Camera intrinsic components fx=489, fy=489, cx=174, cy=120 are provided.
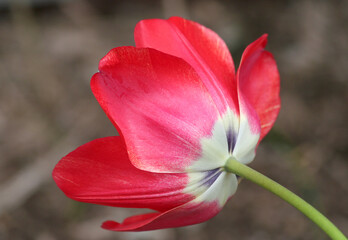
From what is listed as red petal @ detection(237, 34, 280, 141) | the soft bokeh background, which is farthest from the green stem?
the soft bokeh background

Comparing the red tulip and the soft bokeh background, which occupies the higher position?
the red tulip

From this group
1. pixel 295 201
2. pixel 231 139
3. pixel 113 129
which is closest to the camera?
pixel 295 201

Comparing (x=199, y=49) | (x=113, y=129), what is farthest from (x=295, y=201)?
(x=113, y=129)

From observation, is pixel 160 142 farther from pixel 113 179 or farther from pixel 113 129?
pixel 113 129

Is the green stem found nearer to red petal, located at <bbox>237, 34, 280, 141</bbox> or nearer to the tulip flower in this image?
the tulip flower

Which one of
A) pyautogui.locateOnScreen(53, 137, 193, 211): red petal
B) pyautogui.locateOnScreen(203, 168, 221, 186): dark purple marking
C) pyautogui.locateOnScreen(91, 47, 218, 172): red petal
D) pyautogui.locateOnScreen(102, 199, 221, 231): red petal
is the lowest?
pyautogui.locateOnScreen(102, 199, 221, 231): red petal

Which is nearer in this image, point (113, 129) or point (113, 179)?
point (113, 179)

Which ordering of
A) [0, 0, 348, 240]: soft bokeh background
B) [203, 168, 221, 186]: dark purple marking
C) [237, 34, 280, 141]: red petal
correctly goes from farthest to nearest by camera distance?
[0, 0, 348, 240]: soft bokeh background < [237, 34, 280, 141]: red petal < [203, 168, 221, 186]: dark purple marking
